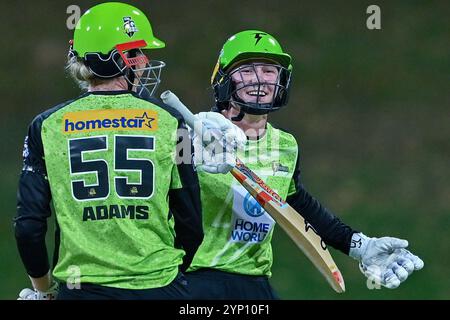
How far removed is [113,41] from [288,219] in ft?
3.32

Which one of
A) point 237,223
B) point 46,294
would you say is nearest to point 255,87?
point 237,223

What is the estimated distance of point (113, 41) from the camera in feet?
13.7

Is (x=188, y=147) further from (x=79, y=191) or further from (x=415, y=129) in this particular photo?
(x=415, y=129)

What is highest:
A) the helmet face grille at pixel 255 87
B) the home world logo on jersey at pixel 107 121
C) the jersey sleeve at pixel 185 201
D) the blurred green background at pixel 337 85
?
the home world logo on jersey at pixel 107 121

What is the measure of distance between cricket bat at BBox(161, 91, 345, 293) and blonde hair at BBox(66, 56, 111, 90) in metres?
0.39

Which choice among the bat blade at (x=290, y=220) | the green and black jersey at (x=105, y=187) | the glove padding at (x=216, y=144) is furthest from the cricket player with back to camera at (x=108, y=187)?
the bat blade at (x=290, y=220)

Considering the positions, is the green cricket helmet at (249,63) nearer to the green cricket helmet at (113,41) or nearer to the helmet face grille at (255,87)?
the helmet face grille at (255,87)

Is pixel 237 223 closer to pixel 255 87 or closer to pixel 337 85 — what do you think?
pixel 255 87

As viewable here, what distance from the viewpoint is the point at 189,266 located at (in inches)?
181

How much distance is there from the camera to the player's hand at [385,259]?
4926 millimetres

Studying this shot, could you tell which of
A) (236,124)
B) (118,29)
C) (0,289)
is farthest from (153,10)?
(118,29)

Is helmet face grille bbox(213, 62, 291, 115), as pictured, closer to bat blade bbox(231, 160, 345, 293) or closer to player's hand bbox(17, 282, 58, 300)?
bat blade bbox(231, 160, 345, 293)

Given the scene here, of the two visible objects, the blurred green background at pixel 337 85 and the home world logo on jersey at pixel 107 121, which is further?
the blurred green background at pixel 337 85

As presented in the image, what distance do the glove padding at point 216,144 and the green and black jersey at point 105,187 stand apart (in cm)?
38
